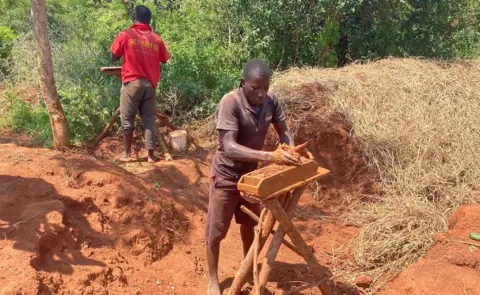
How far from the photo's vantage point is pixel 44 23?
15.8 feet

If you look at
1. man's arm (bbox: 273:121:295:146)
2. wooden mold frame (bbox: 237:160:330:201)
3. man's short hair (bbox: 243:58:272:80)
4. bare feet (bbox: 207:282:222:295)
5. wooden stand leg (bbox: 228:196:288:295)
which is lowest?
bare feet (bbox: 207:282:222:295)

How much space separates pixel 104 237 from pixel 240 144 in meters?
1.57

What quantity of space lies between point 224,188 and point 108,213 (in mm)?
1350

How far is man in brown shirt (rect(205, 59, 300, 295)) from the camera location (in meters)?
2.80

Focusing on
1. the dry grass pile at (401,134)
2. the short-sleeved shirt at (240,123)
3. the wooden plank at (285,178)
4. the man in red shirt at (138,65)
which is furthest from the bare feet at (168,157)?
the wooden plank at (285,178)

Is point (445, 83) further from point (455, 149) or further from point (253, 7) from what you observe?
point (253, 7)

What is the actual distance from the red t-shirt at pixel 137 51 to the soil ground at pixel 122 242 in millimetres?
1466

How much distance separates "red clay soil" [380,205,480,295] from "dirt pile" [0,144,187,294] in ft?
6.88

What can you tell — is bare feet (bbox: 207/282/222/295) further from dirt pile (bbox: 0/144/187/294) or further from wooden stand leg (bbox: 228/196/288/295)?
dirt pile (bbox: 0/144/187/294)

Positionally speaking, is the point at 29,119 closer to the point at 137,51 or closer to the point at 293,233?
the point at 137,51

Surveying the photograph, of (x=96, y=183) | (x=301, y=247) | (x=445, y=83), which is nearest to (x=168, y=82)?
(x=96, y=183)

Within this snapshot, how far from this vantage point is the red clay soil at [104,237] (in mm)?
3199

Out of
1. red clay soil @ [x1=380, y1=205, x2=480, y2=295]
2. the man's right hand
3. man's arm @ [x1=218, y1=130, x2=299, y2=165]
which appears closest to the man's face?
man's arm @ [x1=218, y1=130, x2=299, y2=165]

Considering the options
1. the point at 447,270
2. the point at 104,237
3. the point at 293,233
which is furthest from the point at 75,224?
the point at 447,270
